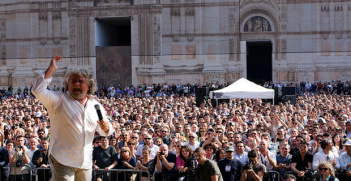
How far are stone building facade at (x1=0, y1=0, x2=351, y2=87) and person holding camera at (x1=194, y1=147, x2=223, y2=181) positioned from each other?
3320cm

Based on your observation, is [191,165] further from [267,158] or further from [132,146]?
[132,146]

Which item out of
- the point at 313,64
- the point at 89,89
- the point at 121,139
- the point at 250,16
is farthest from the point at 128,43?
the point at 89,89

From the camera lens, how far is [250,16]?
Result: 136 ft

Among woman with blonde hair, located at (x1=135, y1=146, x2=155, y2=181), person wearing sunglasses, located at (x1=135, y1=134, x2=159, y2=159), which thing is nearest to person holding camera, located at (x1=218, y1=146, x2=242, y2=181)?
woman with blonde hair, located at (x1=135, y1=146, x2=155, y2=181)

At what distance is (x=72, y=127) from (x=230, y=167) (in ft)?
14.8

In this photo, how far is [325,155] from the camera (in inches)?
376

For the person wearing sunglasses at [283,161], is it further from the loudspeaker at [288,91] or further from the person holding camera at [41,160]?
the loudspeaker at [288,91]

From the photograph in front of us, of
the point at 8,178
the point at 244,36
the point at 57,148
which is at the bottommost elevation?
the point at 8,178

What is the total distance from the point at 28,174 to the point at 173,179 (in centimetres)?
351

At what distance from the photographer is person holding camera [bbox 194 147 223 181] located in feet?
27.2

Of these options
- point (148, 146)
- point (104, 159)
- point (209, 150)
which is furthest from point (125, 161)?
point (209, 150)

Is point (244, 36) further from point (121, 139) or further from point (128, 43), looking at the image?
point (121, 139)

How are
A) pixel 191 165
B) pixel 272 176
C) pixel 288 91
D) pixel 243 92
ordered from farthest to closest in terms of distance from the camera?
1. pixel 288 91
2. pixel 243 92
3. pixel 272 176
4. pixel 191 165

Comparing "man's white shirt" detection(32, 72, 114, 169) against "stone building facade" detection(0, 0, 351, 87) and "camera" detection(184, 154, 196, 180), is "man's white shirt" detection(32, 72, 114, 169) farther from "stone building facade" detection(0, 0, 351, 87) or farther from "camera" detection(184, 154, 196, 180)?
"stone building facade" detection(0, 0, 351, 87)
